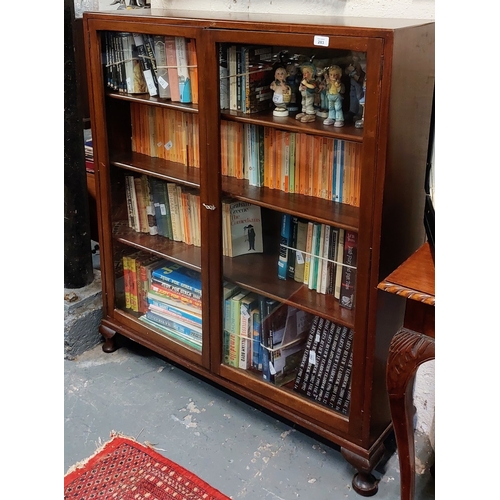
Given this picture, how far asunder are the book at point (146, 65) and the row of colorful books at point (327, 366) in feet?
3.16

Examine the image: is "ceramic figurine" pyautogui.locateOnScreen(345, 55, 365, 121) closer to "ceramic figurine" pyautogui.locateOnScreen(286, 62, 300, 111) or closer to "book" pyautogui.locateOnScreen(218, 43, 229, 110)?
"ceramic figurine" pyautogui.locateOnScreen(286, 62, 300, 111)

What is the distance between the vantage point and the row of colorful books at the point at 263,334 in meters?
1.91

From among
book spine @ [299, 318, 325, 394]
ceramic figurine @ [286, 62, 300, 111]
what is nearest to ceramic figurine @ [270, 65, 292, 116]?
ceramic figurine @ [286, 62, 300, 111]

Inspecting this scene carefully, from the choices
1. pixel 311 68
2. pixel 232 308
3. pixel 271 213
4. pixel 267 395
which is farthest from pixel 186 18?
pixel 267 395

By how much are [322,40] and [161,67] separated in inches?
28.0

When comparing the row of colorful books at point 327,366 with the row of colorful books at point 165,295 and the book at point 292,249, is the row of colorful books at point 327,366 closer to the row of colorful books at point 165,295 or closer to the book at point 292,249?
the book at point 292,249

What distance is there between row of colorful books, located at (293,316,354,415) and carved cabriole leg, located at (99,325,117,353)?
88 centimetres

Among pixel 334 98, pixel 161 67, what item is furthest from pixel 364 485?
pixel 161 67

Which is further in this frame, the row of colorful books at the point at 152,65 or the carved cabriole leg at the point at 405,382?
the row of colorful books at the point at 152,65

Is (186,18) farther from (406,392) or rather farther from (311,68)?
(406,392)

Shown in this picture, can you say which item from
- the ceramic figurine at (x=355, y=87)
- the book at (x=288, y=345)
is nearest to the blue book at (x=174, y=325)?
the book at (x=288, y=345)

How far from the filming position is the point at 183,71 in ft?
6.16

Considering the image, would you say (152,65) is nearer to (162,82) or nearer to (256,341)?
(162,82)

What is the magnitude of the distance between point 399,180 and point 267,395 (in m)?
0.84
